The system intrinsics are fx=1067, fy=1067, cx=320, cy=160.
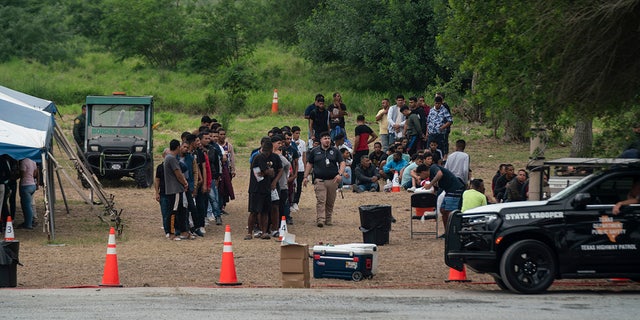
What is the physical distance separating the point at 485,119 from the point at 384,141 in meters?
9.39

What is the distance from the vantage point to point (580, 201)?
1391 centimetres

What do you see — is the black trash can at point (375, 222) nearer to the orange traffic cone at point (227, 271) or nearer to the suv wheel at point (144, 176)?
the orange traffic cone at point (227, 271)

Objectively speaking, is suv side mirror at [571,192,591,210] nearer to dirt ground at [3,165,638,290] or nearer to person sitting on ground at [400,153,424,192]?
dirt ground at [3,165,638,290]

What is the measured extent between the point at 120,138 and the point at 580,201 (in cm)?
1665

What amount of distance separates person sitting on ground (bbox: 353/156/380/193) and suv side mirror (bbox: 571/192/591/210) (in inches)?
518

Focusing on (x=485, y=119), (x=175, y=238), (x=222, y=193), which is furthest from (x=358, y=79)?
(x=175, y=238)

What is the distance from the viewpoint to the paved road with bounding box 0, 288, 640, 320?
1191 centimetres

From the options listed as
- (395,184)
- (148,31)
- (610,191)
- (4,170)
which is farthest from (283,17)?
(610,191)

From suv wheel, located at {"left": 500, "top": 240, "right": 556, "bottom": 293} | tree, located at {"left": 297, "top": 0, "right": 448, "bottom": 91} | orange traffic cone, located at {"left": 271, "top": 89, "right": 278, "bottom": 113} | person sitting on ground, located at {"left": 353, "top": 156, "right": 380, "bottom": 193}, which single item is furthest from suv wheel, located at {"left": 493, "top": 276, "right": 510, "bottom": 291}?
orange traffic cone, located at {"left": 271, "top": 89, "right": 278, "bottom": 113}

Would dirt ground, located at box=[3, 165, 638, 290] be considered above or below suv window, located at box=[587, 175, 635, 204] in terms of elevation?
below

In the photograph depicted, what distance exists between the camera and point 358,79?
43.8 metres

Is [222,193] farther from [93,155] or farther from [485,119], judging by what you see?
[485,119]

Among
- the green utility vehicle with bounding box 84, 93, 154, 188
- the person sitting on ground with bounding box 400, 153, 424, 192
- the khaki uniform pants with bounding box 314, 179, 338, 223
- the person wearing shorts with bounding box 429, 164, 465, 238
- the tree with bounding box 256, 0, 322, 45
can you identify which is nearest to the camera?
the person wearing shorts with bounding box 429, 164, 465, 238

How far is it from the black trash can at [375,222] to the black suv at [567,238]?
15.9ft
